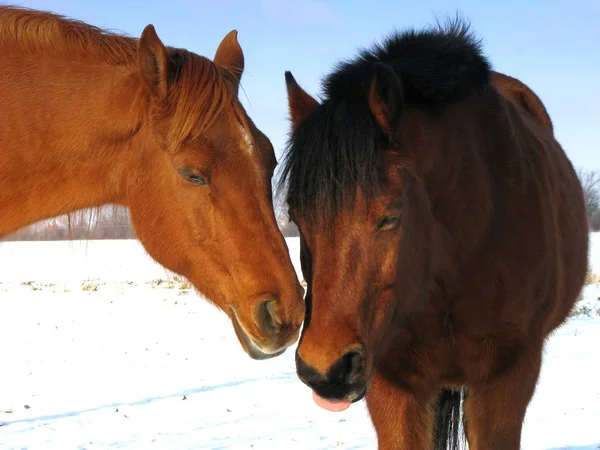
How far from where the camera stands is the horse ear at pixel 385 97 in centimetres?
315

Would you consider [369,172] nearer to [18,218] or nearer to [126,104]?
[126,104]

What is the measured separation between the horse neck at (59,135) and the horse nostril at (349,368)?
160 centimetres

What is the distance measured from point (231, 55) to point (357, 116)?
1.11 meters

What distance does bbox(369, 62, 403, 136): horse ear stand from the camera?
10.3 ft

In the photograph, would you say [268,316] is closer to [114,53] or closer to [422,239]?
[422,239]

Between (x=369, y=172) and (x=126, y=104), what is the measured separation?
54.0 inches

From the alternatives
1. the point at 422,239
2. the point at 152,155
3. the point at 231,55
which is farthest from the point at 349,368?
the point at 231,55

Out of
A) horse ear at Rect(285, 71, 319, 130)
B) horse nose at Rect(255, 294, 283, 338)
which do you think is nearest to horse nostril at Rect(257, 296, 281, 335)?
horse nose at Rect(255, 294, 283, 338)

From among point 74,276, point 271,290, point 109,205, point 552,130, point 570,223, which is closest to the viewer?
point 271,290

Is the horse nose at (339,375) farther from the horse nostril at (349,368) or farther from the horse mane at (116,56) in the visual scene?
the horse mane at (116,56)

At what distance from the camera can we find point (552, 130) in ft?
20.0

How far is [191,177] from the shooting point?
319cm

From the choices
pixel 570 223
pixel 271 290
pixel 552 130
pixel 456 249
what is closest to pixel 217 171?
pixel 271 290

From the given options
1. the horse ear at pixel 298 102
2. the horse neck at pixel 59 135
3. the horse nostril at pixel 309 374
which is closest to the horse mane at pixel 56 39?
the horse neck at pixel 59 135
